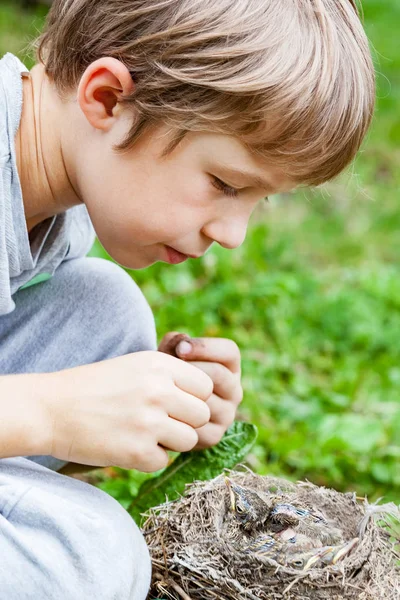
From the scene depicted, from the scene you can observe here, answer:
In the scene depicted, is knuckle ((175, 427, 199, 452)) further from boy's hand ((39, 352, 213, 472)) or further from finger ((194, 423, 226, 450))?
finger ((194, 423, 226, 450))

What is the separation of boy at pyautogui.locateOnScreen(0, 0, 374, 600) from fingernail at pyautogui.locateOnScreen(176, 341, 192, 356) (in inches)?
6.8

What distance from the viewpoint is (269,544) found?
4.59 ft

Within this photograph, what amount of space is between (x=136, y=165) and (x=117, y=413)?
44cm

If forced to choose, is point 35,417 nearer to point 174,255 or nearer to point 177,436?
point 177,436

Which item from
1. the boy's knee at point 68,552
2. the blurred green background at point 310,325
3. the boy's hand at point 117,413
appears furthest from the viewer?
the blurred green background at point 310,325

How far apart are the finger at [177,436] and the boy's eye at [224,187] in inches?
16.5

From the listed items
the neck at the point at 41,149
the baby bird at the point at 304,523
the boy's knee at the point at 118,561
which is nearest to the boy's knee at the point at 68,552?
the boy's knee at the point at 118,561

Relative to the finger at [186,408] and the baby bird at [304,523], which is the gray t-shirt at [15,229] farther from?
the baby bird at [304,523]

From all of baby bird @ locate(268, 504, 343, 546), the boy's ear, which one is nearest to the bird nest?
baby bird @ locate(268, 504, 343, 546)

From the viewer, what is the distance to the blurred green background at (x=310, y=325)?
2.34 m

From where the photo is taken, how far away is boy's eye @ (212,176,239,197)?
1474mm

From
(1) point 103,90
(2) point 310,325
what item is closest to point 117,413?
(1) point 103,90

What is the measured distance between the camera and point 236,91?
4.55 feet

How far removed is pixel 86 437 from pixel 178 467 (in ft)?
1.50
